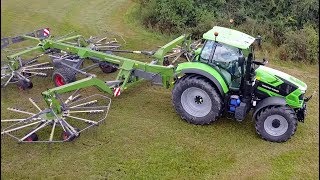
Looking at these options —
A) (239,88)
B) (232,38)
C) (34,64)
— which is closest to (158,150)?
(239,88)

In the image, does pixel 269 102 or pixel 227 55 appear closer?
pixel 269 102

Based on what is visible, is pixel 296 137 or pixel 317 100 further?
pixel 317 100

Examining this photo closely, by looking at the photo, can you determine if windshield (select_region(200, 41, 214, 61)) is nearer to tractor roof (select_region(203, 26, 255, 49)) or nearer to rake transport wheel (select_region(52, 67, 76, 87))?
tractor roof (select_region(203, 26, 255, 49))

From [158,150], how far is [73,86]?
203cm

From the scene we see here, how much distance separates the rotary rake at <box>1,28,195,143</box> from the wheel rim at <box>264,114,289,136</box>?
2.17 m

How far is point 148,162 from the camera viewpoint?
6703 mm

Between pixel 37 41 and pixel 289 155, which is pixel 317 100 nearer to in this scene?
pixel 289 155

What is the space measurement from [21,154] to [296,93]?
16.5 ft

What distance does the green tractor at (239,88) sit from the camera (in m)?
7.06

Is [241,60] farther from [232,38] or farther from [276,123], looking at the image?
[276,123]

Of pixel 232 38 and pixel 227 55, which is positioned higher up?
pixel 232 38

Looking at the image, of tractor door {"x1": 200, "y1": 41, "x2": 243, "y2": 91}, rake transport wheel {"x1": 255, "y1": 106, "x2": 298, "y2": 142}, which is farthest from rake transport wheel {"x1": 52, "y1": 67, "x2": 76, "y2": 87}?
rake transport wheel {"x1": 255, "y1": 106, "x2": 298, "y2": 142}

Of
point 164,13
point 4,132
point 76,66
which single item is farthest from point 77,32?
point 4,132

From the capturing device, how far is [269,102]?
7016mm
